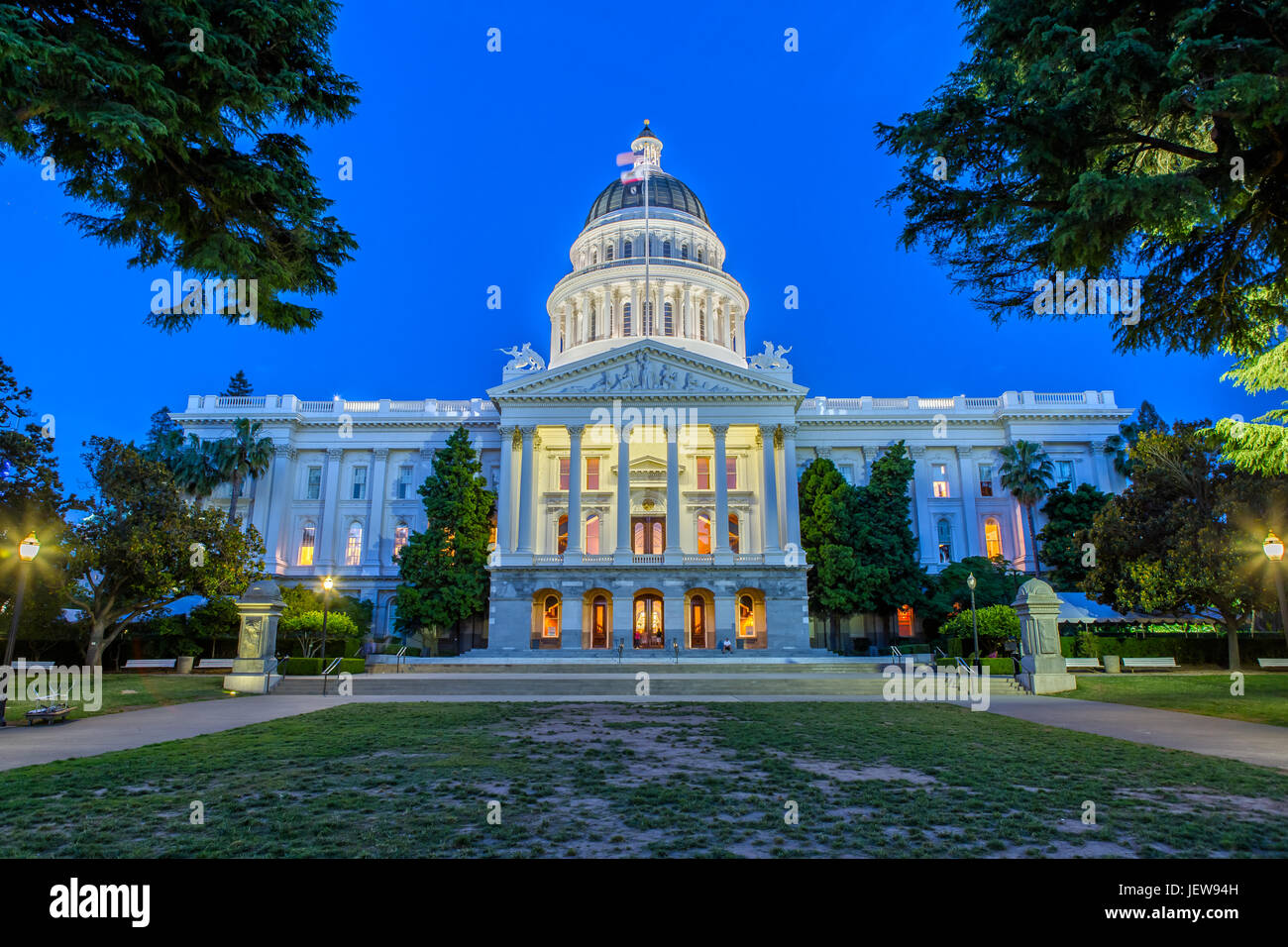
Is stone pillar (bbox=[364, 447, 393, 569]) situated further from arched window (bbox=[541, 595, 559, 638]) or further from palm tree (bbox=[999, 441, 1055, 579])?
palm tree (bbox=[999, 441, 1055, 579])

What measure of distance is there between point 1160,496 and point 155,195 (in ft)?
123

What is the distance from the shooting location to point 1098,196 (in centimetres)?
974

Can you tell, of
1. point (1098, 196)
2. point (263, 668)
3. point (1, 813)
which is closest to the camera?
point (1, 813)

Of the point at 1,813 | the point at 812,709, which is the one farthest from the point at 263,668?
the point at 1,813

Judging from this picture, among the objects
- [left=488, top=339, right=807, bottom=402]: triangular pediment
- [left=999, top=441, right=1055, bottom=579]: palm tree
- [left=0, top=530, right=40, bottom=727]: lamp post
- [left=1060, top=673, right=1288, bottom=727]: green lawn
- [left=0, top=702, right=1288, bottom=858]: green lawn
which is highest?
[left=488, top=339, right=807, bottom=402]: triangular pediment

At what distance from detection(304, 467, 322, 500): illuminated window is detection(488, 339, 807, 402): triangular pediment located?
18.4m

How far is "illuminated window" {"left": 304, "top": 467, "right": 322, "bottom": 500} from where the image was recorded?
5706 centimetres

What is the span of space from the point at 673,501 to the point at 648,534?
5.65m

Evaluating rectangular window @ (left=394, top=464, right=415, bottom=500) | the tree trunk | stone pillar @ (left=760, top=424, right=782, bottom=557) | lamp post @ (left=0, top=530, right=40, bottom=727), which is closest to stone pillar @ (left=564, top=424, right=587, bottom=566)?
stone pillar @ (left=760, top=424, right=782, bottom=557)

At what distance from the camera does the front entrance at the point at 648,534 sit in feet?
166

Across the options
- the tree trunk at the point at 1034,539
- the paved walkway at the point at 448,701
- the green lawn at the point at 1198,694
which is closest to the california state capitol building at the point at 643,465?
the tree trunk at the point at 1034,539

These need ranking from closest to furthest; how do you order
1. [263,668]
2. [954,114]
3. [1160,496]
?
[954,114]
[263,668]
[1160,496]
